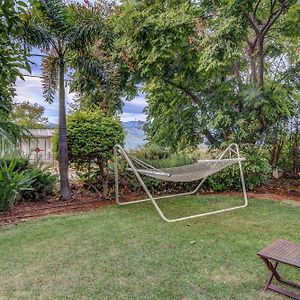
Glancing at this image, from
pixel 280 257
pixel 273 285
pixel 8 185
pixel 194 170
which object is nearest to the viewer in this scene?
pixel 280 257

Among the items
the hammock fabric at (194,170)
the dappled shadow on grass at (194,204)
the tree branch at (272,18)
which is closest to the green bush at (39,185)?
the hammock fabric at (194,170)

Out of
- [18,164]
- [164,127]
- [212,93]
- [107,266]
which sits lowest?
[107,266]

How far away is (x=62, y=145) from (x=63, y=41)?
1.67 m

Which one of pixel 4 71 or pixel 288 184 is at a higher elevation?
pixel 4 71

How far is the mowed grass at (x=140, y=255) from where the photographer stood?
246 centimetres

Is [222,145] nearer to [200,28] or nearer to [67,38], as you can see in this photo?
[200,28]

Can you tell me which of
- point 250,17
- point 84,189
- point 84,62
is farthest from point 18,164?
point 250,17

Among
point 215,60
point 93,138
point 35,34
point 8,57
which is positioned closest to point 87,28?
point 35,34

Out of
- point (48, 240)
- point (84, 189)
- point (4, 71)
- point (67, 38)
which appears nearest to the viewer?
point (4, 71)

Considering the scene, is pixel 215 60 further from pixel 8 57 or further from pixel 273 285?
pixel 8 57

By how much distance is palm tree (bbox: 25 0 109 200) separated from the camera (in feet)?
16.1

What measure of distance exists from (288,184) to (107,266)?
19.4ft

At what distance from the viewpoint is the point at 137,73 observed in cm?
726

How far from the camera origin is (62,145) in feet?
17.2
